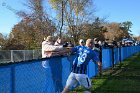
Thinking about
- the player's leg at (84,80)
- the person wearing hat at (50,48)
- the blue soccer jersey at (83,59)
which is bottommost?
the player's leg at (84,80)

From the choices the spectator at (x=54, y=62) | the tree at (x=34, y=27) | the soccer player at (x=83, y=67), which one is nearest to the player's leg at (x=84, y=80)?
the soccer player at (x=83, y=67)

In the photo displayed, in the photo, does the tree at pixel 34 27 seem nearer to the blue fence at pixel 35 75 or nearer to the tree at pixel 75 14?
the tree at pixel 75 14

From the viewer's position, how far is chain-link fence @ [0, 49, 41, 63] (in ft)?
120

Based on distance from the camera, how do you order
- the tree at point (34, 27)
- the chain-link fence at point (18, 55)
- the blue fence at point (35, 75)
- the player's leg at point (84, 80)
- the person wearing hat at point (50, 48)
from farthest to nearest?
1. the tree at point (34, 27)
2. the chain-link fence at point (18, 55)
3. the person wearing hat at point (50, 48)
4. the player's leg at point (84, 80)
5. the blue fence at point (35, 75)

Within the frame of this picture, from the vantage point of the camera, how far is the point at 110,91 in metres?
13.1

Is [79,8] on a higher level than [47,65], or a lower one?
higher

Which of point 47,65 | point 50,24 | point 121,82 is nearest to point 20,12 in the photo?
point 50,24

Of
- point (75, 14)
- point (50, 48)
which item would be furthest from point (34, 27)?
point (50, 48)

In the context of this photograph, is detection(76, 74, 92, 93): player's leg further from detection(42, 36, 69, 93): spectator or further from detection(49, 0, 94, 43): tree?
detection(49, 0, 94, 43): tree

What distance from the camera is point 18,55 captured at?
37688 millimetres

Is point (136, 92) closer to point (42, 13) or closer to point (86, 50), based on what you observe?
point (86, 50)

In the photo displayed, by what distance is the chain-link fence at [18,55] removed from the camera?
36.5 m

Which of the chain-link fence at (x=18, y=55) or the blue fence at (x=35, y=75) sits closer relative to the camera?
the blue fence at (x=35, y=75)

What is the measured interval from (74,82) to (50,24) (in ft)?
120
